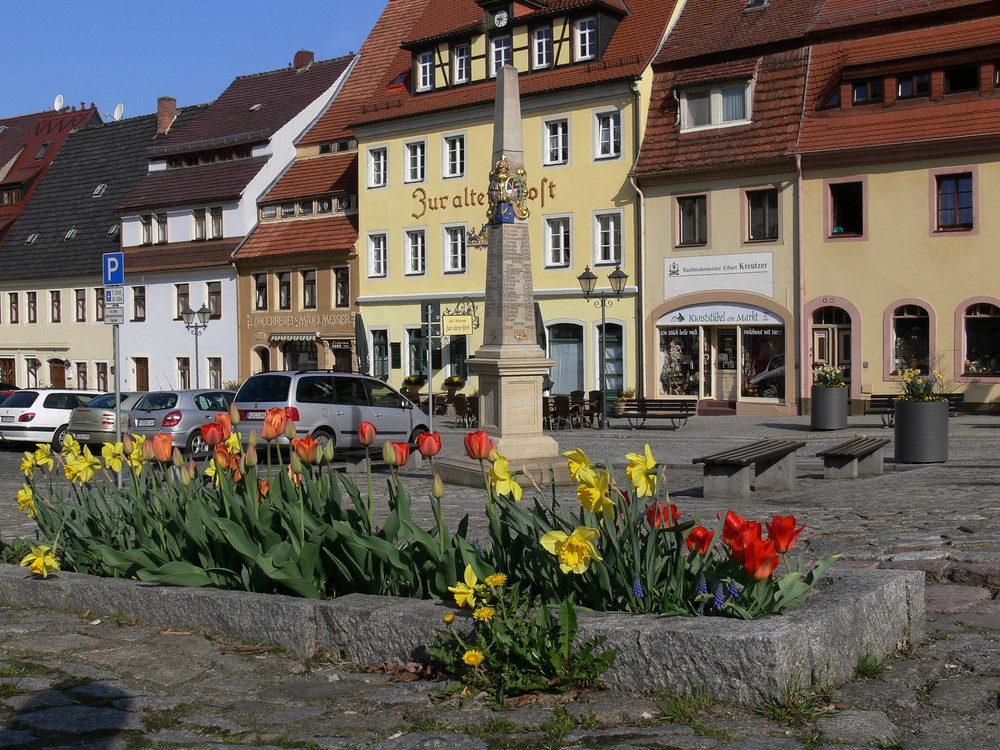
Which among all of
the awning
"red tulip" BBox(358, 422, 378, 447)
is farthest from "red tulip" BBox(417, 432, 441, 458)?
the awning

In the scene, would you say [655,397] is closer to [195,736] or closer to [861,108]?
[861,108]

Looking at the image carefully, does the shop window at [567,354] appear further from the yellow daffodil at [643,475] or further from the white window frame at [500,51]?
the yellow daffodil at [643,475]

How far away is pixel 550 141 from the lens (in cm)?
3553

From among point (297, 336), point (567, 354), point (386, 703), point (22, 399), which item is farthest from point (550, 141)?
point (386, 703)

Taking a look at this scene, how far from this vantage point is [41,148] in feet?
202

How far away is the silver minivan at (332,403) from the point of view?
20422 mm

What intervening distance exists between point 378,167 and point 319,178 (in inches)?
151

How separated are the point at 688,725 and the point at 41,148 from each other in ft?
207

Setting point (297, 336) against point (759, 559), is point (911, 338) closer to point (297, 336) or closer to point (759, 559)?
point (297, 336)

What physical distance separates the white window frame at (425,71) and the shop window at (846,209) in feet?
48.9

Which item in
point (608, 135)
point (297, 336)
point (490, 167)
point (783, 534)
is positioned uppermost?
point (608, 135)

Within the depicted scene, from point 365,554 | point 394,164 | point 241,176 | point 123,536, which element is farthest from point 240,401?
point 241,176

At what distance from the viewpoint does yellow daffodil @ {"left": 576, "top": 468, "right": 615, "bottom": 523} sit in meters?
4.91

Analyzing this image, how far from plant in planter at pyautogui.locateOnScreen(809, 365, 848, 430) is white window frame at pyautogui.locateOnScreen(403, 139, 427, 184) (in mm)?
17799
